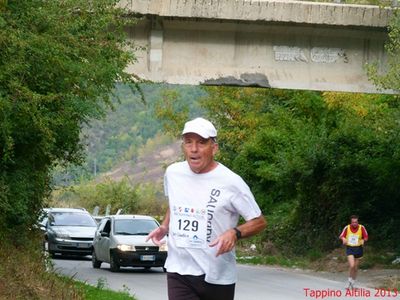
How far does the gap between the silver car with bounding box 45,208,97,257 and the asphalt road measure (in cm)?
118

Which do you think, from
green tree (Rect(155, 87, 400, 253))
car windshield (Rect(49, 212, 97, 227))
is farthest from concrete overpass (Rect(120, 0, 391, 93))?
car windshield (Rect(49, 212, 97, 227))

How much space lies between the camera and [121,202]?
288ft

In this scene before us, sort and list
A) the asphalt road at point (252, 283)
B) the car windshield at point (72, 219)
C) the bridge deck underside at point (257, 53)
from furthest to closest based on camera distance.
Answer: the car windshield at point (72, 219) < the bridge deck underside at point (257, 53) < the asphalt road at point (252, 283)

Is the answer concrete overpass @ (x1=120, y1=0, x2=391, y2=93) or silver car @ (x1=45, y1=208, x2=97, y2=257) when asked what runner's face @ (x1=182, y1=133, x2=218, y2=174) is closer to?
concrete overpass @ (x1=120, y1=0, x2=391, y2=93)

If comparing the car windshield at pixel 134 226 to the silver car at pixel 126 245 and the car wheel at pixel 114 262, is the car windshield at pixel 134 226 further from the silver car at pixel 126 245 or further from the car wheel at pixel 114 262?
the car wheel at pixel 114 262

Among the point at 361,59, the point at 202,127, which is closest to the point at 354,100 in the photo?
the point at 361,59

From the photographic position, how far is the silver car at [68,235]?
33.9 meters

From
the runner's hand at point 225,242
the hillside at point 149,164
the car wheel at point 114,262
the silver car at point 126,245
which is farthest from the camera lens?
the hillside at point 149,164

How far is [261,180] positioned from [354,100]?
6.23m

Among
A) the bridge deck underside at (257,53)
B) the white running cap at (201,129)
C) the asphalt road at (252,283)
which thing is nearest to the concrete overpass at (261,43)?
the bridge deck underside at (257,53)

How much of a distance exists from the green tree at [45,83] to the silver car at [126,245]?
7.98 m

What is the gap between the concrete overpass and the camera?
24891 mm

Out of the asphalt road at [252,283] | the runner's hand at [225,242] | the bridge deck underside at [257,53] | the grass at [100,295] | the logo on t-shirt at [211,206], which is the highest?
the bridge deck underside at [257,53]

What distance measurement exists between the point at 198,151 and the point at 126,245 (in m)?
20.9
